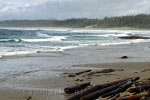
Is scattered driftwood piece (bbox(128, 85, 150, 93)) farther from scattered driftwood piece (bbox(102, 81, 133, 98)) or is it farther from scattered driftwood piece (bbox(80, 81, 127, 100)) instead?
scattered driftwood piece (bbox(80, 81, 127, 100))

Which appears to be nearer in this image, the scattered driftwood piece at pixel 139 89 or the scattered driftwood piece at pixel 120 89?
the scattered driftwood piece at pixel 120 89

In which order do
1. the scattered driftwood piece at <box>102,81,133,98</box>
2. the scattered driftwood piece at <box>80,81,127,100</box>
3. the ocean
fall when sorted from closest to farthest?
the scattered driftwood piece at <box>80,81,127,100</box>, the scattered driftwood piece at <box>102,81,133,98</box>, the ocean

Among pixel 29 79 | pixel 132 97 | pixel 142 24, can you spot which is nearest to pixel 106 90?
pixel 132 97

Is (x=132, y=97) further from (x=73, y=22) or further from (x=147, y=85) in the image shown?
(x=73, y=22)

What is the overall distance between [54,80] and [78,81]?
A: 87 cm

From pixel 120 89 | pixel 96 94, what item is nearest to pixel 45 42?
pixel 120 89

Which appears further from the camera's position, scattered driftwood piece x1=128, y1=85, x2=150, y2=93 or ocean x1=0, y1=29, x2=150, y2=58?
ocean x1=0, y1=29, x2=150, y2=58

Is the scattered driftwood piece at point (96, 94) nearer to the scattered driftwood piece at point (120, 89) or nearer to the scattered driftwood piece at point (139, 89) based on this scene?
the scattered driftwood piece at point (120, 89)

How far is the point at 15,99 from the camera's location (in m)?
6.80

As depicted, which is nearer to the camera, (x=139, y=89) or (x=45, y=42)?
(x=139, y=89)

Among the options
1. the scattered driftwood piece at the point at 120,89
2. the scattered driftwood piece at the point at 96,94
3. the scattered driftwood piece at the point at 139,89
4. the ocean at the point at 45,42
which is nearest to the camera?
the scattered driftwood piece at the point at 96,94

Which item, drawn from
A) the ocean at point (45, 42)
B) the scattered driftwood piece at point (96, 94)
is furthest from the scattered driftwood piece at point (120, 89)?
the ocean at point (45, 42)

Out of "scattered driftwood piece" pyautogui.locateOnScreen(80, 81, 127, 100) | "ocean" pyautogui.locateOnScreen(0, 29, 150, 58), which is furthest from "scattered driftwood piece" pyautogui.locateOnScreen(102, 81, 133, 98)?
"ocean" pyautogui.locateOnScreen(0, 29, 150, 58)

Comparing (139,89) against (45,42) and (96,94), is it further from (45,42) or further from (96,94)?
(45,42)
